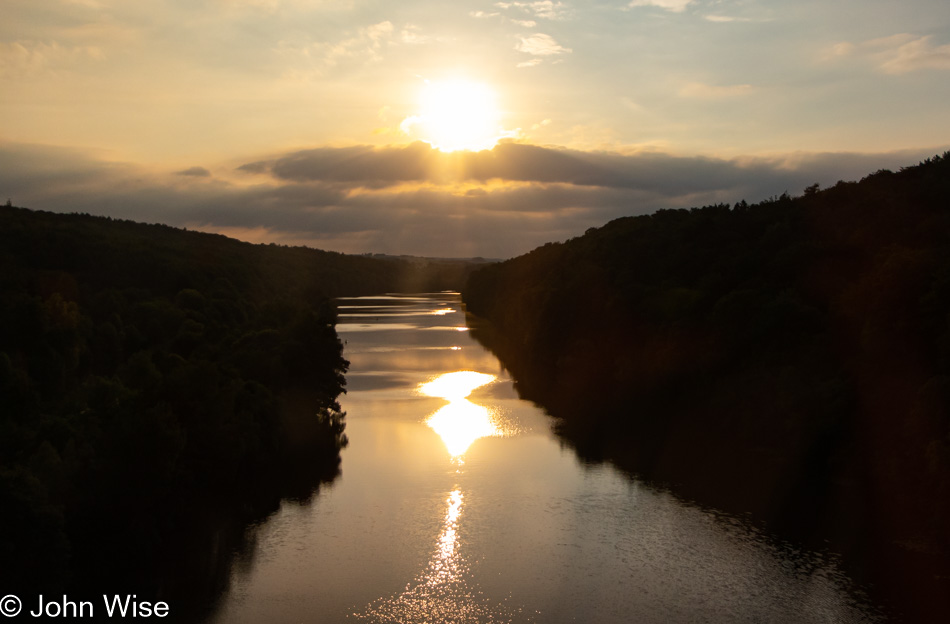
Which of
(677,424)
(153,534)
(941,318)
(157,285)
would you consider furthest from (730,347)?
(157,285)

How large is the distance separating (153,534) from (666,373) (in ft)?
122

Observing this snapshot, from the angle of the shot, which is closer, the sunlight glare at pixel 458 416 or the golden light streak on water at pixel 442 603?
the golden light streak on water at pixel 442 603

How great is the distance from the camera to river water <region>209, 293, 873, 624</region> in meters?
24.7

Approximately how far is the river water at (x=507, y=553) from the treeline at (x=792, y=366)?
286cm

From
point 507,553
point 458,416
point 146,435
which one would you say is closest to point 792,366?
point 458,416

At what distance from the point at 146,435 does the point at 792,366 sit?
32733 millimetres

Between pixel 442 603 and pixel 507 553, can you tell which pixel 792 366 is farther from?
pixel 442 603

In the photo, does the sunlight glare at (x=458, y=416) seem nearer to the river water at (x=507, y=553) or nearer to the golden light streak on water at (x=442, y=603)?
the river water at (x=507, y=553)

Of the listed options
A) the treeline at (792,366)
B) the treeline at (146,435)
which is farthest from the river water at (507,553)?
the treeline at (792,366)

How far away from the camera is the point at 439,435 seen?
4725 centimetres

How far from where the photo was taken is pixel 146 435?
28.3 meters

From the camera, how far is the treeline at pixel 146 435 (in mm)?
25219

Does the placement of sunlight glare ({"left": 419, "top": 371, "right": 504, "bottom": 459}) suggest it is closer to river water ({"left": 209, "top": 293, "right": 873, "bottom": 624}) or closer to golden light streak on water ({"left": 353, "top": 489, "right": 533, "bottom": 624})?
river water ({"left": 209, "top": 293, "right": 873, "bottom": 624})

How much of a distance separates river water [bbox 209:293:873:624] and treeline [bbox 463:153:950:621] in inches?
113
